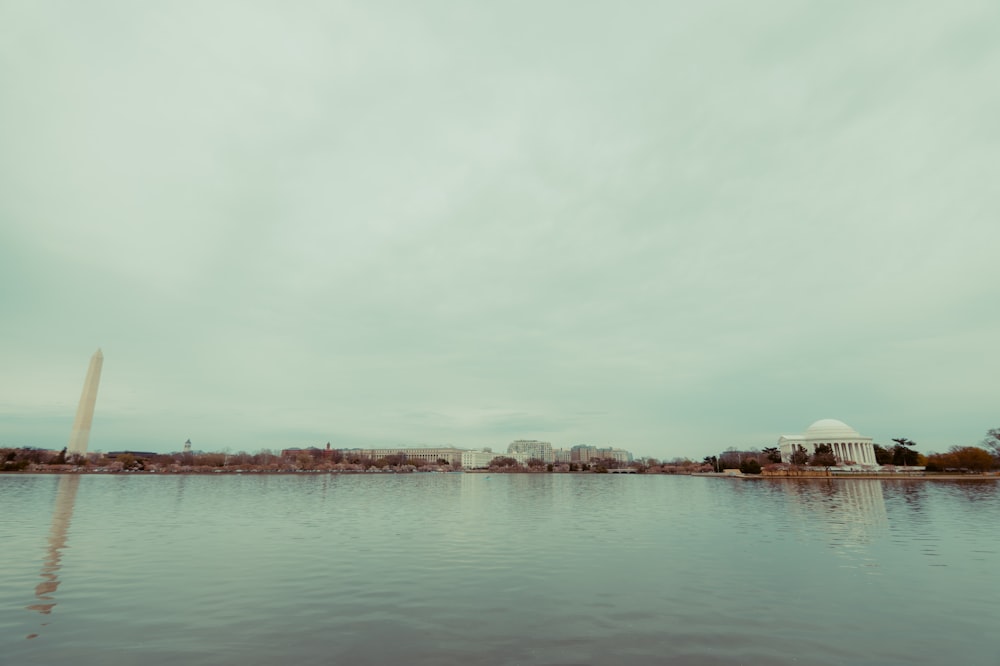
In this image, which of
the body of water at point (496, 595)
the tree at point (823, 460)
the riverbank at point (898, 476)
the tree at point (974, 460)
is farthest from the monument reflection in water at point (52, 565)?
the tree at point (974, 460)

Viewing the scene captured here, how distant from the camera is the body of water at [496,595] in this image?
52.5ft

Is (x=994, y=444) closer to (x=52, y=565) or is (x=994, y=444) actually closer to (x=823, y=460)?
(x=823, y=460)

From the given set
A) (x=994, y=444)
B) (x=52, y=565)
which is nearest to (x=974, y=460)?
(x=994, y=444)

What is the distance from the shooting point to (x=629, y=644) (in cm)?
1656

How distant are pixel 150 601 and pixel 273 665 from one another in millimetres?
11533

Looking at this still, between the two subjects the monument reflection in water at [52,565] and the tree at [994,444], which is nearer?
the monument reflection in water at [52,565]

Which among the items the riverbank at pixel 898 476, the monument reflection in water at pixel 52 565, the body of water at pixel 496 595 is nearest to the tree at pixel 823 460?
the riverbank at pixel 898 476

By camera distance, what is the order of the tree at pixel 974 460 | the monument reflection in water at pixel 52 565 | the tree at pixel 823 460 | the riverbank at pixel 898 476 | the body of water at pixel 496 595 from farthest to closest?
the tree at pixel 823 460, the tree at pixel 974 460, the riverbank at pixel 898 476, the monument reflection in water at pixel 52 565, the body of water at pixel 496 595

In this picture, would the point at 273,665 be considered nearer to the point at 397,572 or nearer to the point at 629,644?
the point at 629,644

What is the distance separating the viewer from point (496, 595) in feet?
75.3

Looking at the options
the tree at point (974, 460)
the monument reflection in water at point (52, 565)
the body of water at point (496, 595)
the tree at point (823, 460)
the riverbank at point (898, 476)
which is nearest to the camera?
the body of water at point (496, 595)

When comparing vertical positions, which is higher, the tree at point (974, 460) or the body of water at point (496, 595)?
the tree at point (974, 460)

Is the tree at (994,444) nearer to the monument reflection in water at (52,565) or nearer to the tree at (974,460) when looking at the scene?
the tree at (974,460)

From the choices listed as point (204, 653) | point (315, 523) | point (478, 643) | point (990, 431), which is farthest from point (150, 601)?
point (990, 431)
